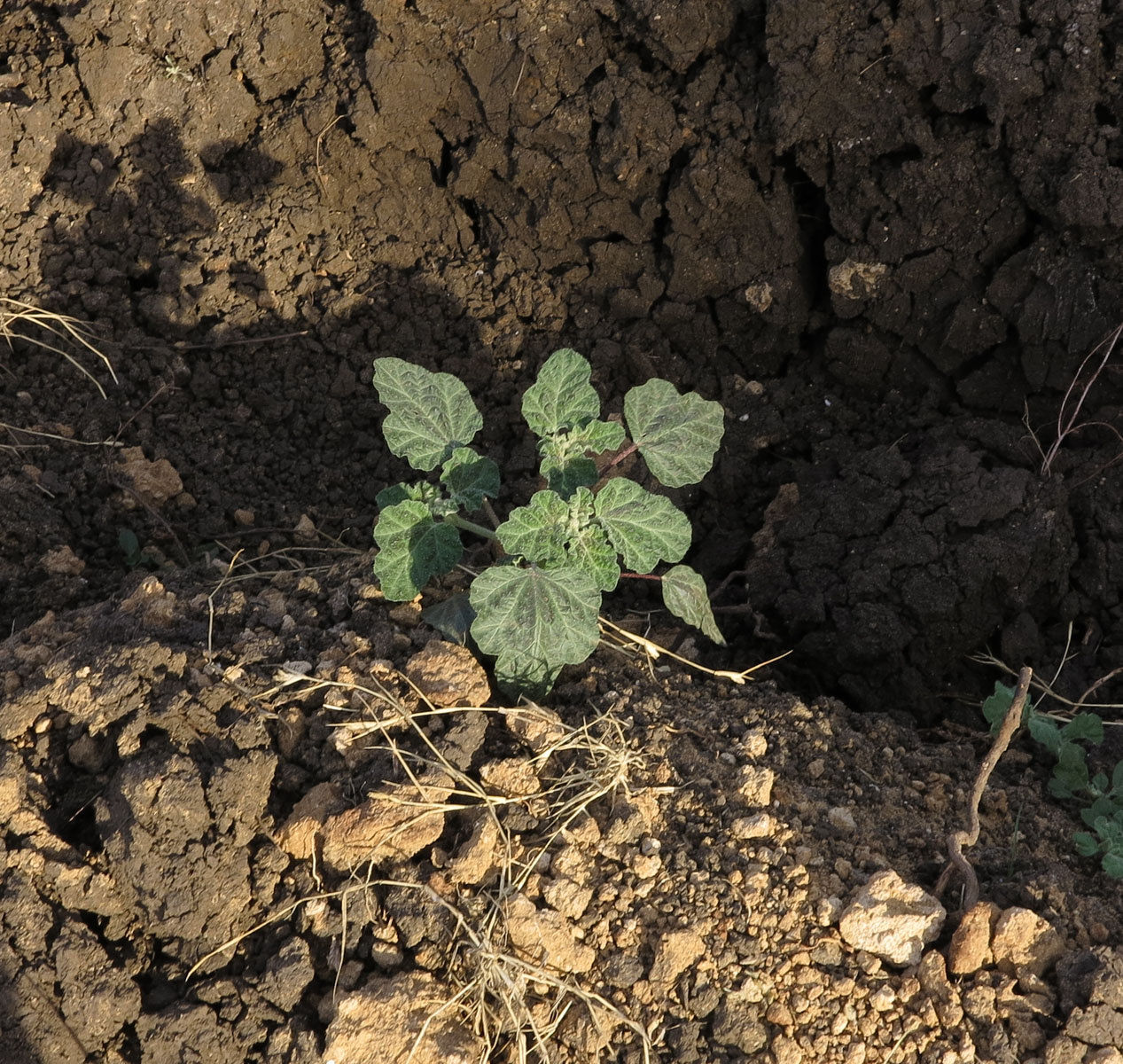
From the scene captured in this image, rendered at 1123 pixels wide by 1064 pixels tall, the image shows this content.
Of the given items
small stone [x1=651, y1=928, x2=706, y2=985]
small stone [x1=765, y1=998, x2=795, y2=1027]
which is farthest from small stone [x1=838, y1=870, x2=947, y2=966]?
small stone [x1=651, y1=928, x2=706, y2=985]

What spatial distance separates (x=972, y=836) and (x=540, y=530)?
119cm

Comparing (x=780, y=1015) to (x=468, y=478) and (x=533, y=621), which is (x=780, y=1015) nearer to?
(x=533, y=621)

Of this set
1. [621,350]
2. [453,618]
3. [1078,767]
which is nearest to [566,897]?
[453,618]

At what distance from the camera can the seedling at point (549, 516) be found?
8.49 feet

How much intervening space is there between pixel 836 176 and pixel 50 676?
2.78m

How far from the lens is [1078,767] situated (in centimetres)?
279

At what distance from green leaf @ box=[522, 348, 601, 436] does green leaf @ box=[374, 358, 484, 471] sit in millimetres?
170

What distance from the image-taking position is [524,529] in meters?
2.63

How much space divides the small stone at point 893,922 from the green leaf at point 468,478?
1319 millimetres

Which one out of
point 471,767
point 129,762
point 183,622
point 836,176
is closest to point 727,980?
point 471,767

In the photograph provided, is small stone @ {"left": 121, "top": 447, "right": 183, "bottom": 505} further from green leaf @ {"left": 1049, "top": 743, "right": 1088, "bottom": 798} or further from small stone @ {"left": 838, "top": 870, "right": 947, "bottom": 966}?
green leaf @ {"left": 1049, "top": 743, "right": 1088, "bottom": 798}

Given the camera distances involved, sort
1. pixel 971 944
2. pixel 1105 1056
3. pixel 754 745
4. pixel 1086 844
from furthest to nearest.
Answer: pixel 754 745 → pixel 1086 844 → pixel 971 944 → pixel 1105 1056

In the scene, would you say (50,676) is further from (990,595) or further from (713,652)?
(990,595)

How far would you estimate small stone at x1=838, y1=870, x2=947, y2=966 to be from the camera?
2.19 meters
